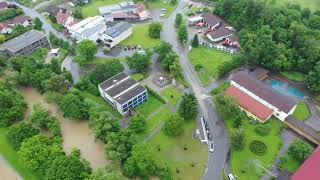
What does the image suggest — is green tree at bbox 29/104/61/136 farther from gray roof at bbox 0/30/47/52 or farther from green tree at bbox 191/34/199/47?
green tree at bbox 191/34/199/47

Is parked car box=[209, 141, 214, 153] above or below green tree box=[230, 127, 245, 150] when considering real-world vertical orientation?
below

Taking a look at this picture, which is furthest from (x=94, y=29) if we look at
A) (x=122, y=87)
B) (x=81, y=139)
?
(x=81, y=139)

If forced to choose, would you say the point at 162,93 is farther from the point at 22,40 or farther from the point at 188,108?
the point at 22,40

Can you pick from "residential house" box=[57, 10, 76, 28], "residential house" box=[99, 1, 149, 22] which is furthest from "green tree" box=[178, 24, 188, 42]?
"residential house" box=[57, 10, 76, 28]

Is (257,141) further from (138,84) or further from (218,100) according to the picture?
(138,84)

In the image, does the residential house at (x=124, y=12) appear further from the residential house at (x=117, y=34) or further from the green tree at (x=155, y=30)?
the green tree at (x=155, y=30)

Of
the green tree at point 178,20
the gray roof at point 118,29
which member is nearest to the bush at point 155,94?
the gray roof at point 118,29
